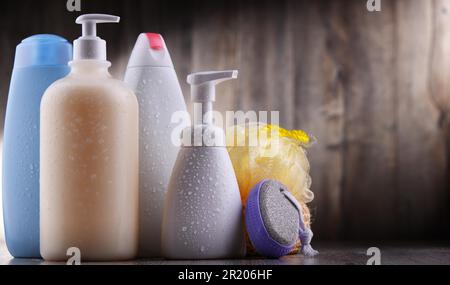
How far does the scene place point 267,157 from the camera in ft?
2.58

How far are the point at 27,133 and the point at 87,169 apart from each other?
0.40 feet

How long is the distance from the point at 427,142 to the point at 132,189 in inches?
24.3

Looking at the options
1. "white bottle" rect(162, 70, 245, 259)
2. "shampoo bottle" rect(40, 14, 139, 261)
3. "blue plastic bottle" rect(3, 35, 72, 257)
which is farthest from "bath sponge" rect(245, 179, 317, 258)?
"blue plastic bottle" rect(3, 35, 72, 257)

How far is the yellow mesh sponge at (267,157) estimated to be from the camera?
2.56ft

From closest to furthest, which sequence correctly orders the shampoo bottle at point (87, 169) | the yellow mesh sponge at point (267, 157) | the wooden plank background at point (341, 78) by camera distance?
the shampoo bottle at point (87, 169) < the yellow mesh sponge at point (267, 157) < the wooden plank background at point (341, 78)

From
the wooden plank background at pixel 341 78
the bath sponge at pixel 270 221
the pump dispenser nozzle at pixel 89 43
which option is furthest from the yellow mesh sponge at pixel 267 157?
the wooden plank background at pixel 341 78

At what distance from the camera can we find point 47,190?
0.68 metres

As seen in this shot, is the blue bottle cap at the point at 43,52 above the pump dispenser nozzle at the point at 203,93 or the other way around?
above

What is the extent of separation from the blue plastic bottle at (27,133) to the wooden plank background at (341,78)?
0.35 meters

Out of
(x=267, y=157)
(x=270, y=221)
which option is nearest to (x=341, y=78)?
(x=267, y=157)

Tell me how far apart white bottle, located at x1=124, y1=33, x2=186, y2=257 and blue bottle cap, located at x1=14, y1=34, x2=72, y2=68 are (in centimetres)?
7

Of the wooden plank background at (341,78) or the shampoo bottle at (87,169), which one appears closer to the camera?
the shampoo bottle at (87,169)

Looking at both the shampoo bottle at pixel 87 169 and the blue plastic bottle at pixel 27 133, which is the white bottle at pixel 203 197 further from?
the blue plastic bottle at pixel 27 133
